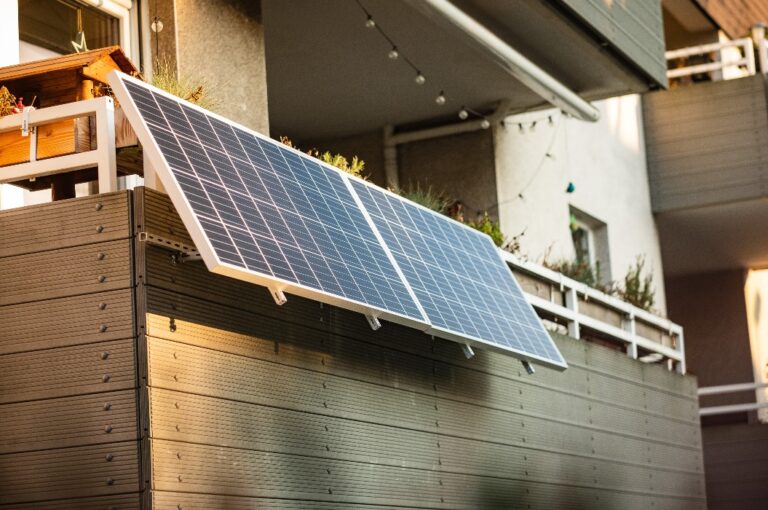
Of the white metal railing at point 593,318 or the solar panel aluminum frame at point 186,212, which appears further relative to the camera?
the white metal railing at point 593,318

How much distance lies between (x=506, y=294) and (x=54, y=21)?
3.90 metres

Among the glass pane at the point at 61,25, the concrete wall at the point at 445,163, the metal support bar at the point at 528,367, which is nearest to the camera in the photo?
the glass pane at the point at 61,25

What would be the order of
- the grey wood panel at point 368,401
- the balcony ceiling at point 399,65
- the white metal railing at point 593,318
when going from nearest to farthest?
1. the grey wood panel at point 368,401
2. the white metal railing at point 593,318
3. the balcony ceiling at point 399,65

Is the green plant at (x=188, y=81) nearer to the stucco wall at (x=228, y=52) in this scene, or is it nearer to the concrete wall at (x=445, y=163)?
the stucco wall at (x=228, y=52)

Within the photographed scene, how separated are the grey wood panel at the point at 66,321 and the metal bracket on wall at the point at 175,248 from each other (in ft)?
0.95

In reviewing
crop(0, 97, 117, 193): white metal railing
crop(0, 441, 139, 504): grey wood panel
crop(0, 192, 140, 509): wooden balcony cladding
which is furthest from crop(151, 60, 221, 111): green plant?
crop(0, 441, 139, 504): grey wood panel

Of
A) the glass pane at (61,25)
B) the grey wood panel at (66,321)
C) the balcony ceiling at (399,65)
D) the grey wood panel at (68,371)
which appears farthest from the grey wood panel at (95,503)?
the balcony ceiling at (399,65)

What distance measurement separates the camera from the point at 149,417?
21.7 ft

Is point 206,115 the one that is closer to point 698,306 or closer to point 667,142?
point 667,142

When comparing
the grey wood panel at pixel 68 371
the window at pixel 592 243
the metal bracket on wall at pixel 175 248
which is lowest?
the grey wood panel at pixel 68 371

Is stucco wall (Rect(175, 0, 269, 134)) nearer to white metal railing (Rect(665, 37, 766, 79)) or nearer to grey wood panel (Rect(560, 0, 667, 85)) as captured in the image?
grey wood panel (Rect(560, 0, 667, 85))

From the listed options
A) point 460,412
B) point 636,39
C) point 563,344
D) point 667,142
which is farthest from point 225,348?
point 667,142

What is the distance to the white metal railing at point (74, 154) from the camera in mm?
7145

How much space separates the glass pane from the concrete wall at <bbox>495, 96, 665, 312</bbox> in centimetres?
585
